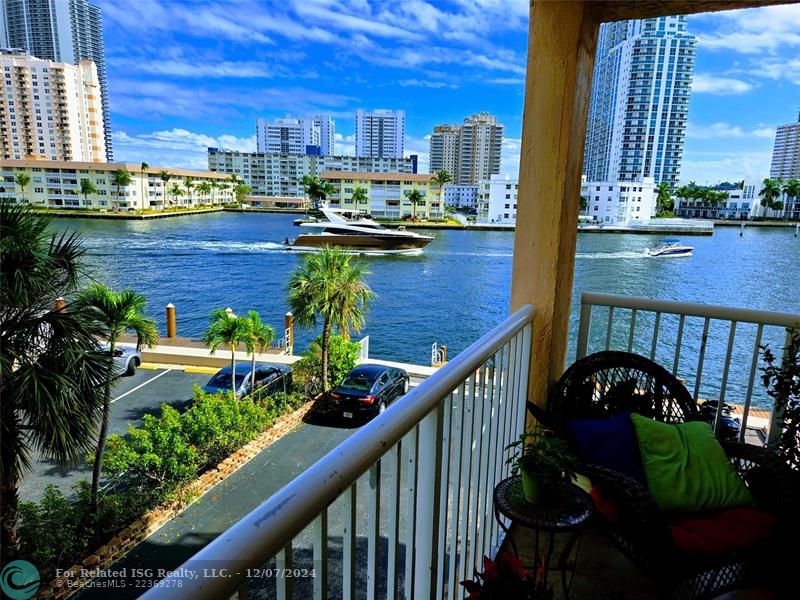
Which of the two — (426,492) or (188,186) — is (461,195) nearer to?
(188,186)

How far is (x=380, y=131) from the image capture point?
65.9 metres

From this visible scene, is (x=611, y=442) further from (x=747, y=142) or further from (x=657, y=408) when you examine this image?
(x=747, y=142)

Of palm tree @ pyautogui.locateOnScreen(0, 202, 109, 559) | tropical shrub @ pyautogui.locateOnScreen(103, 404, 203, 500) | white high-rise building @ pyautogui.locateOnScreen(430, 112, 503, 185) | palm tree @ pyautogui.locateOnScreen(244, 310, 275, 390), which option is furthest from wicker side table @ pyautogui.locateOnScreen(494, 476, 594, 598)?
white high-rise building @ pyautogui.locateOnScreen(430, 112, 503, 185)

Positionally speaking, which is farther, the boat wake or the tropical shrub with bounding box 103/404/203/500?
the boat wake

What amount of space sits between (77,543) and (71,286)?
351cm

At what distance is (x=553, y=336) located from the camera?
178 centimetres

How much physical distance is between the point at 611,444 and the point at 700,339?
6.40 ft

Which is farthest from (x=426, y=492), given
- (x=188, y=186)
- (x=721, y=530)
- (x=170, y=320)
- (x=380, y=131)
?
(x=380, y=131)

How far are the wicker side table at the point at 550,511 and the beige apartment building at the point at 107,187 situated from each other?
23.9 feet

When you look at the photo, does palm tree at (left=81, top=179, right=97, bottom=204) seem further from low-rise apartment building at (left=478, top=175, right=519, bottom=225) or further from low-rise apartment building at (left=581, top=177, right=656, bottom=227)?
low-rise apartment building at (left=581, top=177, right=656, bottom=227)

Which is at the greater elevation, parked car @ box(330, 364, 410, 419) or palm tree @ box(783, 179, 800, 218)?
palm tree @ box(783, 179, 800, 218)

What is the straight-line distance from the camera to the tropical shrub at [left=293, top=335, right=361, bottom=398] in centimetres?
1229

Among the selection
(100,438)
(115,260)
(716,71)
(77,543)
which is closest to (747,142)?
(716,71)

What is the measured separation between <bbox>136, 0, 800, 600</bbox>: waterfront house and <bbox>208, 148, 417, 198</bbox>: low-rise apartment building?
69.4 metres
